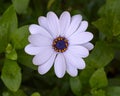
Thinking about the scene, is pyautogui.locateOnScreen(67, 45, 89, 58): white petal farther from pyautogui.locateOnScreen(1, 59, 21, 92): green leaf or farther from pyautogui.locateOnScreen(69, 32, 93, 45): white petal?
pyautogui.locateOnScreen(1, 59, 21, 92): green leaf

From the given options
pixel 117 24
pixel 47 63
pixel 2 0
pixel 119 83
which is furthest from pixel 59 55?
pixel 2 0

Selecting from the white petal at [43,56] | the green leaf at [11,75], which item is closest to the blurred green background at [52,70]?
the green leaf at [11,75]

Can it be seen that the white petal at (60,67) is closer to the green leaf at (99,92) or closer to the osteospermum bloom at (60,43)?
the osteospermum bloom at (60,43)

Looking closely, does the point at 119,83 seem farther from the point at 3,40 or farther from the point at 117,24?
the point at 3,40

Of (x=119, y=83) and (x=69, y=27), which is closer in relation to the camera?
(x=69, y=27)

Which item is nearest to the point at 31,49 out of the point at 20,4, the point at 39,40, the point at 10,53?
the point at 39,40

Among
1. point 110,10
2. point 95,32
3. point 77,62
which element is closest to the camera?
point 77,62

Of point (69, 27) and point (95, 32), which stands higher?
point (69, 27)

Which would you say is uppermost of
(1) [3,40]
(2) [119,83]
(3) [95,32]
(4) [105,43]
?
(1) [3,40]

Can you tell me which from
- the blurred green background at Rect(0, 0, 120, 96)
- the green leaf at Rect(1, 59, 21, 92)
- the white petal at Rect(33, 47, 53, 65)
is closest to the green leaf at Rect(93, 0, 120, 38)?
the blurred green background at Rect(0, 0, 120, 96)
